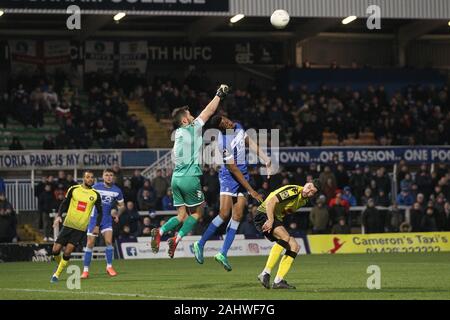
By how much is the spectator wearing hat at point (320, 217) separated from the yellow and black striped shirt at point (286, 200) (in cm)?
1692

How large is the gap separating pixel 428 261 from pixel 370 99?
19.8m

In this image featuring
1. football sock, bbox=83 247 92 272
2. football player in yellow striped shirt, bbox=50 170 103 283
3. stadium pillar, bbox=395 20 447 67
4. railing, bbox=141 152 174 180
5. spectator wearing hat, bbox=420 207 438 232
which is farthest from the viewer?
stadium pillar, bbox=395 20 447 67

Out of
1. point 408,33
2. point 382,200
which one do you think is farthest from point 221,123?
point 408,33

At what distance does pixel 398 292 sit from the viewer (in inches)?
653

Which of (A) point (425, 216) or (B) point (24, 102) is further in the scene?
(B) point (24, 102)

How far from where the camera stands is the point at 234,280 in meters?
19.8

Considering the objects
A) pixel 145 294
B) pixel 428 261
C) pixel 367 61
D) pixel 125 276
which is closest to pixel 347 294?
pixel 145 294

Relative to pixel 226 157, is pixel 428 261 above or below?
below

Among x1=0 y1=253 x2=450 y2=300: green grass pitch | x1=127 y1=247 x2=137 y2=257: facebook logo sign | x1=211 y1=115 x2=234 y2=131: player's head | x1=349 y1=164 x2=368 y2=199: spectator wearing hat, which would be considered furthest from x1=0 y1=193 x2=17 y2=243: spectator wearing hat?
x1=211 y1=115 x2=234 y2=131: player's head

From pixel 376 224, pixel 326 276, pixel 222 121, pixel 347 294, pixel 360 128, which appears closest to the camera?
pixel 347 294

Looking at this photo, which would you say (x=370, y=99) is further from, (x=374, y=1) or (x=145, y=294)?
(x=145, y=294)

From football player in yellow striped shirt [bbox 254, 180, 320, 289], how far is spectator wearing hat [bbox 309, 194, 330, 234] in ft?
55.5

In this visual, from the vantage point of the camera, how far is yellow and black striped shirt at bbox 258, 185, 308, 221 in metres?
17.2

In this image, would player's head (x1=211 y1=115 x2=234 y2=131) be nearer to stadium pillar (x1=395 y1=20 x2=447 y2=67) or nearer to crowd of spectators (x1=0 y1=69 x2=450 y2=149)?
crowd of spectators (x1=0 y1=69 x2=450 y2=149)
